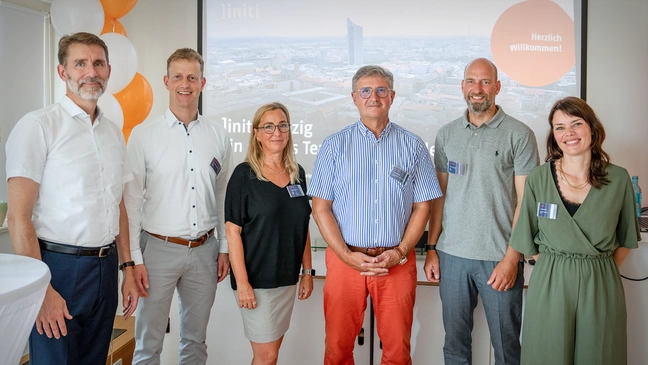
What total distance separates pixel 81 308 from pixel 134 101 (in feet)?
6.03

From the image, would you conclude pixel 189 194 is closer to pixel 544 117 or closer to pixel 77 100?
pixel 77 100

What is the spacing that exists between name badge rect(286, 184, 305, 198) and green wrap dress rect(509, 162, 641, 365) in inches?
42.3

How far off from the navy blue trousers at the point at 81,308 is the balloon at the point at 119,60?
157cm

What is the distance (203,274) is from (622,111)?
10.5 ft

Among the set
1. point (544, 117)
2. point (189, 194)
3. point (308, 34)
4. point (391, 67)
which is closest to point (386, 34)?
point (391, 67)

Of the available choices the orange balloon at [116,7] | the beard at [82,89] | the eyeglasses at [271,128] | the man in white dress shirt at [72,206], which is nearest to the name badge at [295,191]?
the eyeglasses at [271,128]

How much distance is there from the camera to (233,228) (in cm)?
229

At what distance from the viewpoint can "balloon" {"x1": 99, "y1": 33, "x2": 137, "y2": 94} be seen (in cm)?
325

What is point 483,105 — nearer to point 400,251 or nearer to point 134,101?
point 400,251

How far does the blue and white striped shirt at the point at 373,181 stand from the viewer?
2396 millimetres

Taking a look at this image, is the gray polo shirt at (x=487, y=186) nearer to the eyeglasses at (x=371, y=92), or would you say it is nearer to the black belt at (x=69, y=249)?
the eyeglasses at (x=371, y=92)

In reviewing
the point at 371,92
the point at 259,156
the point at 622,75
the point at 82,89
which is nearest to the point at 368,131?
the point at 371,92

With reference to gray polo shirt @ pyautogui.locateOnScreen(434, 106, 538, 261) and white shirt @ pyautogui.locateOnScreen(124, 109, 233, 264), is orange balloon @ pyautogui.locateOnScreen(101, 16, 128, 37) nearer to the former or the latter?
white shirt @ pyautogui.locateOnScreen(124, 109, 233, 264)

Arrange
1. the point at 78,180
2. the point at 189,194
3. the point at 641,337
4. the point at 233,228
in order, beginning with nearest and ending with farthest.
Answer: the point at 78,180, the point at 233,228, the point at 189,194, the point at 641,337
